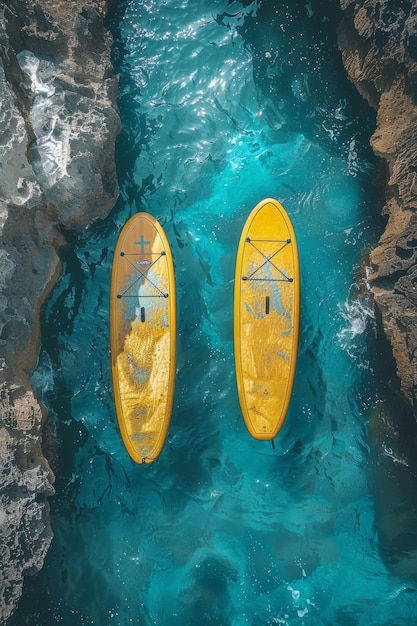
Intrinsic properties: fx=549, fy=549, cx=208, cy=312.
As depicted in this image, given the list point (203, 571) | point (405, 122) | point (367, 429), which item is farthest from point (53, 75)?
point (203, 571)

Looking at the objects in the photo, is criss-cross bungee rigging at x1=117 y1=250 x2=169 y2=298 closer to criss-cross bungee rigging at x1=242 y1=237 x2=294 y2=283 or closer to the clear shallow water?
the clear shallow water

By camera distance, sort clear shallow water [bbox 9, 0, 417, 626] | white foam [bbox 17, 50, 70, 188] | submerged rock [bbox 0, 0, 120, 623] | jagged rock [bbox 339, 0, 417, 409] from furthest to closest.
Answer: clear shallow water [bbox 9, 0, 417, 626] < white foam [bbox 17, 50, 70, 188] < jagged rock [bbox 339, 0, 417, 409] < submerged rock [bbox 0, 0, 120, 623]

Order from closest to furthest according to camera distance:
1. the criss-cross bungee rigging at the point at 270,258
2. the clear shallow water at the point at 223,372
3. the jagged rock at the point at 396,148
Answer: the jagged rock at the point at 396,148
the clear shallow water at the point at 223,372
the criss-cross bungee rigging at the point at 270,258

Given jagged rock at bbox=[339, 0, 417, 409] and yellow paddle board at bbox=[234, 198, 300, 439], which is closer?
jagged rock at bbox=[339, 0, 417, 409]

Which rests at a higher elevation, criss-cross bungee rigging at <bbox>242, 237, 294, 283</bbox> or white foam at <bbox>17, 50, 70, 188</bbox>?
white foam at <bbox>17, 50, 70, 188</bbox>

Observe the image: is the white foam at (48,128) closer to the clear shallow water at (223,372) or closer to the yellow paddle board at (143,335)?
the clear shallow water at (223,372)

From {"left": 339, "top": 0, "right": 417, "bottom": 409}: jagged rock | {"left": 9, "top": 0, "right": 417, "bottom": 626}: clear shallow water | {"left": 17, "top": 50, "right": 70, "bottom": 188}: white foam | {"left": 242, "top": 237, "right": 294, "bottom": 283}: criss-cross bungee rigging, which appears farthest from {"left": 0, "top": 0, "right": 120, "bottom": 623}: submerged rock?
{"left": 339, "top": 0, "right": 417, "bottom": 409}: jagged rock

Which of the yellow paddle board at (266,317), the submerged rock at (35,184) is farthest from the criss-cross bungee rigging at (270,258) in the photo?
the submerged rock at (35,184)
